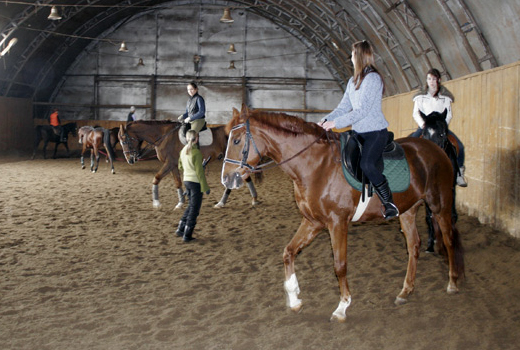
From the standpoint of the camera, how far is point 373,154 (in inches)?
164

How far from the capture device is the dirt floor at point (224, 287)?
12.2 feet

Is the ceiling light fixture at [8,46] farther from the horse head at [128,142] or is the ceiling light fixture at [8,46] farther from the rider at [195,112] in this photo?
the rider at [195,112]

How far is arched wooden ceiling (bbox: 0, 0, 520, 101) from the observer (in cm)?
1084

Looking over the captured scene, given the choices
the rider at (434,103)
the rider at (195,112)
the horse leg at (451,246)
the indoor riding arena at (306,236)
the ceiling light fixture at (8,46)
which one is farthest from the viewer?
the ceiling light fixture at (8,46)

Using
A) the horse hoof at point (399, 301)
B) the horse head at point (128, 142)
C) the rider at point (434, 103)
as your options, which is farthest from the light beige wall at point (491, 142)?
the horse head at point (128, 142)

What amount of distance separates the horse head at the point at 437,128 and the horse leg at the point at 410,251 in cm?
135

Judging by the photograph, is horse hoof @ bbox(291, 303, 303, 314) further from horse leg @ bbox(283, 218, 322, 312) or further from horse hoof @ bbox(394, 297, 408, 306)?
horse hoof @ bbox(394, 297, 408, 306)

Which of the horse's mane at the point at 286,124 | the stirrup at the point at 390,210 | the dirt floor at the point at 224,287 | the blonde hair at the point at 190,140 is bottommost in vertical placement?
the dirt floor at the point at 224,287

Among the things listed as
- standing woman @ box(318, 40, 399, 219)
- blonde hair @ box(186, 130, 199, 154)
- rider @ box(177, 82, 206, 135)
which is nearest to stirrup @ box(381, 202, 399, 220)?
standing woman @ box(318, 40, 399, 219)

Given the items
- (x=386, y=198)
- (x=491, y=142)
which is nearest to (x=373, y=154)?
(x=386, y=198)

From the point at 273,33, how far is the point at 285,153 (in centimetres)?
2412

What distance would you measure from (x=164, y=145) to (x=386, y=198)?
671 centimetres

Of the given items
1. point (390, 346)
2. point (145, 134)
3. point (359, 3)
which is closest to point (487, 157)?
point (390, 346)

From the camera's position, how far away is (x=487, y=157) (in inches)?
328
